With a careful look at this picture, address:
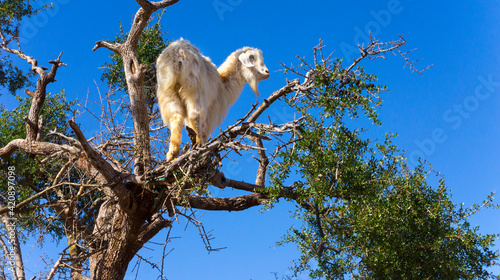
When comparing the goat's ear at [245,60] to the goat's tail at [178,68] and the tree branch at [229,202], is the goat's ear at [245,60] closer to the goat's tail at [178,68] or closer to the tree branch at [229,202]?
the goat's tail at [178,68]

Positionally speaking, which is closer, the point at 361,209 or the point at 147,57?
the point at 361,209

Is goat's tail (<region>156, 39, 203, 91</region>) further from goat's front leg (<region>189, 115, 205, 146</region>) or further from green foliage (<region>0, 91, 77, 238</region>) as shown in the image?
green foliage (<region>0, 91, 77, 238</region>)

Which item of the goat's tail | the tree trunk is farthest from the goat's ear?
the tree trunk

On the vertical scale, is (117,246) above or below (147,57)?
below

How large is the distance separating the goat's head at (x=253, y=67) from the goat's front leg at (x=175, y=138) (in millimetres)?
1884

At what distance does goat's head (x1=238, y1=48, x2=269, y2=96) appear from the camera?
25.0ft

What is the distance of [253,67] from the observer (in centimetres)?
764

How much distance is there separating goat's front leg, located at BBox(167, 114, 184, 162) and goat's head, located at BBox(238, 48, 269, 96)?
6.18ft

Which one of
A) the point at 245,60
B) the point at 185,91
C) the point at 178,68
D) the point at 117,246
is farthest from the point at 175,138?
the point at 245,60

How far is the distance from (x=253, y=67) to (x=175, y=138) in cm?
227

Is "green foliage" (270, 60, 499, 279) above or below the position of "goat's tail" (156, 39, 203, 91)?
below

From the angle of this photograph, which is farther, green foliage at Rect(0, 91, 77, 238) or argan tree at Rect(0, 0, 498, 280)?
green foliage at Rect(0, 91, 77, 238)

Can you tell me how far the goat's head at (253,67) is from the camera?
761 centimetres

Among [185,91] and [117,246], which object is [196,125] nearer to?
[185,91]
